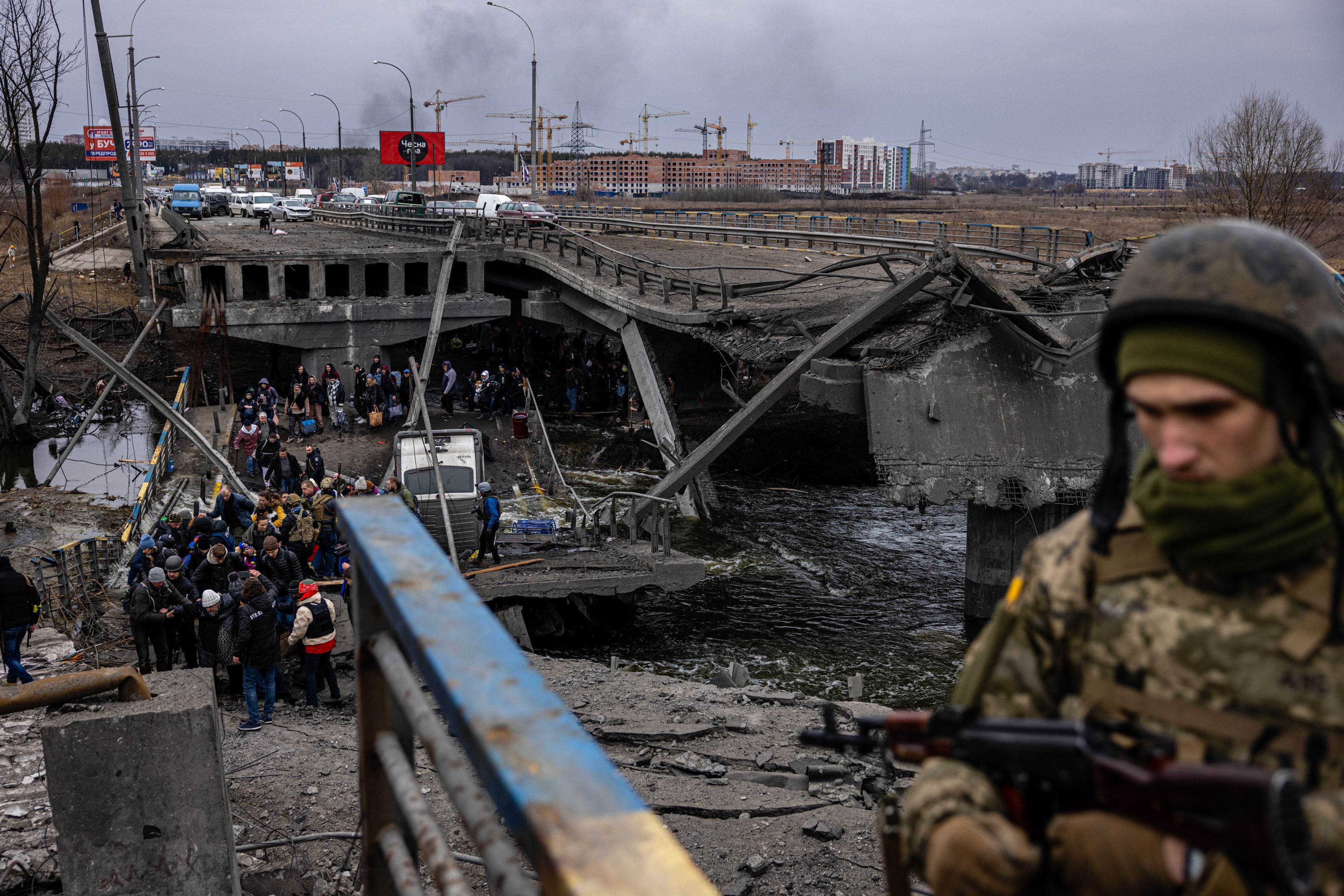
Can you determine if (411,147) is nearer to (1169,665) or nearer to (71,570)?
(71,570)

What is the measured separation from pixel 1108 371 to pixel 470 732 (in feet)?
4.62

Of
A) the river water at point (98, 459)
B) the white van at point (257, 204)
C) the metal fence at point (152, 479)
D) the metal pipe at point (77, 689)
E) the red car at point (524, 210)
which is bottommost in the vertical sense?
the river water at point (98, 459)

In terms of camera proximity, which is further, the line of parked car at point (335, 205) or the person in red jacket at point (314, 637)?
the line of parked car at point (335, 205)

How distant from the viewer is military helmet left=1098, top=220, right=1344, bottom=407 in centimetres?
189

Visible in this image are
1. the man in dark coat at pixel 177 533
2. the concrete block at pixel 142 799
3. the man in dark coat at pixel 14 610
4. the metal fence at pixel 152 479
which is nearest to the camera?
the concrete block at pixel 142 799

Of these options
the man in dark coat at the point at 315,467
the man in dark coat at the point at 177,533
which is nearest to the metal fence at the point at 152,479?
the man in dark coat at the point at 177,533

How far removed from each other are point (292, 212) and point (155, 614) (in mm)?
56192

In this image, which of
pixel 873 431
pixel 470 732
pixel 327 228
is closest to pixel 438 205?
pixel 327 228

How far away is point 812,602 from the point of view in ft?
72.8

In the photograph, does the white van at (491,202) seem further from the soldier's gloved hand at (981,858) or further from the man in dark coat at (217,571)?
the soldier's gloved hand at (981,858)

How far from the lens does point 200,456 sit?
2770 centimetres

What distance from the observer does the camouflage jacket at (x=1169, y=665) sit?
1.86 m

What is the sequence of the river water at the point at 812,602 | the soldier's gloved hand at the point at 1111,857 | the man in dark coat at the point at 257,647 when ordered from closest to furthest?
1. the soldier's gloved hand at the point at 1111,857
2. the man in dark coat at the point at 257,647
3. the river water at the point at 812,602

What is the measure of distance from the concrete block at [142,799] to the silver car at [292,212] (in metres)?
62.3
